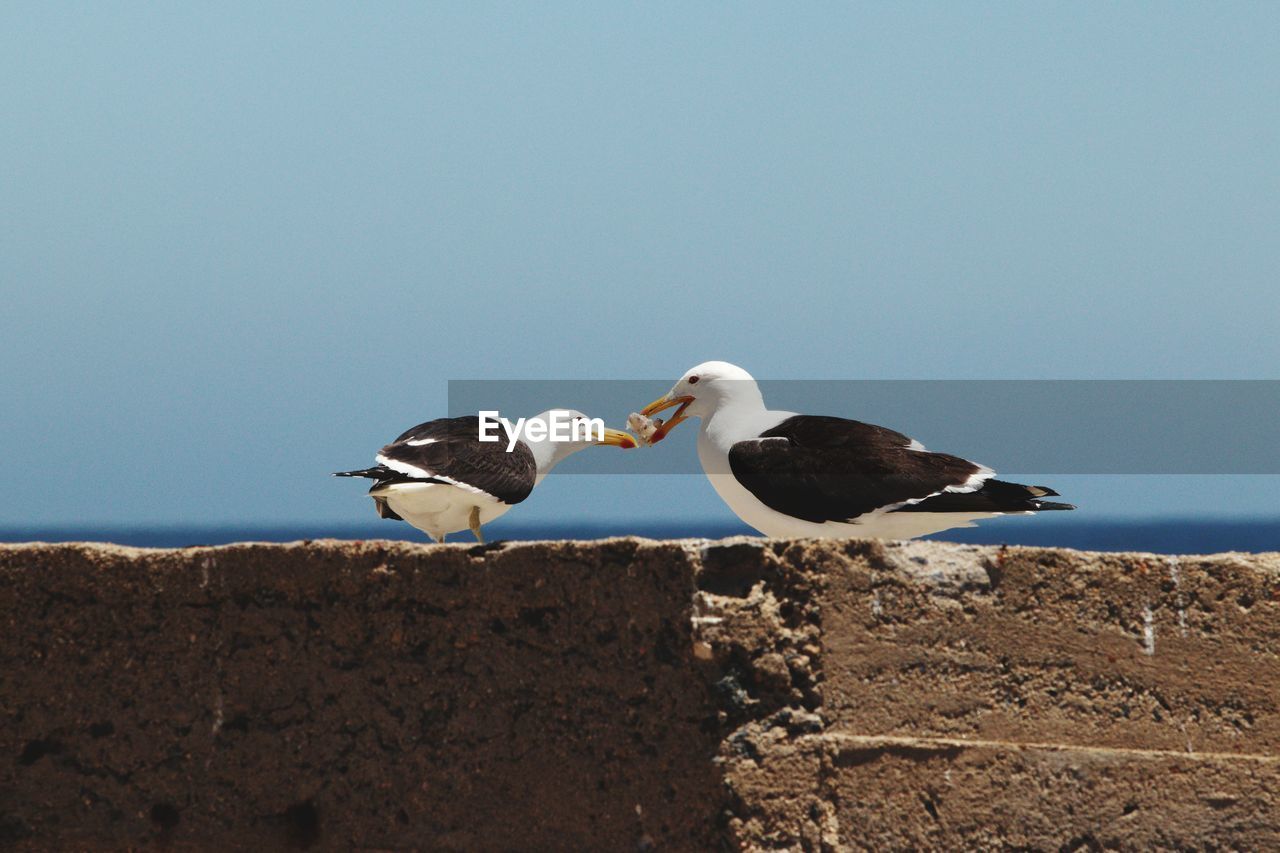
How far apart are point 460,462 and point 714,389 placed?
4.21 ft

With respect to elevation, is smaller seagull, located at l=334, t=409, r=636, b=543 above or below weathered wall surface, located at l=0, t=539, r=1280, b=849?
above

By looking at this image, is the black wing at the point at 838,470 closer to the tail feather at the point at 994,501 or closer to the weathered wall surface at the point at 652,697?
the tail feather at the point at 994,501

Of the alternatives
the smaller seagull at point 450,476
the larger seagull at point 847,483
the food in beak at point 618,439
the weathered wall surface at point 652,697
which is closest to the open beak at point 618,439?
the food in beak at point 618,439

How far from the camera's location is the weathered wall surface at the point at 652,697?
5.05 meters

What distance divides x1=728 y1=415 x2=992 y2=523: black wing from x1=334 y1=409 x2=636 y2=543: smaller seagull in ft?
3.92

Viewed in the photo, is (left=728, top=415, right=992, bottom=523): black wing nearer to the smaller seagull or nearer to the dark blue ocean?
the smaller seagull

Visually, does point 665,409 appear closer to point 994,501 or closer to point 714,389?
point 714,389

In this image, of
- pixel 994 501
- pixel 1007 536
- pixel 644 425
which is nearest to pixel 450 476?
pixel 644 425

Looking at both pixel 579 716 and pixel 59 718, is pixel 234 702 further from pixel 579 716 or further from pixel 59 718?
pixel 579 716

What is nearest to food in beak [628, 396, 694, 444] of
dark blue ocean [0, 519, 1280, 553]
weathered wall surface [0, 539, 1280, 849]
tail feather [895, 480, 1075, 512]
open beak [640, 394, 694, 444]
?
open beak [640, 394, 694, 444]

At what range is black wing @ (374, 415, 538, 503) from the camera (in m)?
7.40

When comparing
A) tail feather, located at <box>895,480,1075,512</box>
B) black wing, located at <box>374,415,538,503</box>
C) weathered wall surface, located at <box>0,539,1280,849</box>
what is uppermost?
black wing, located at <box>374,415,538,503</box>

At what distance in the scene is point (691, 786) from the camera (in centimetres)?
503

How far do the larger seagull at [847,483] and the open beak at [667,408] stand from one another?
1.58ft
